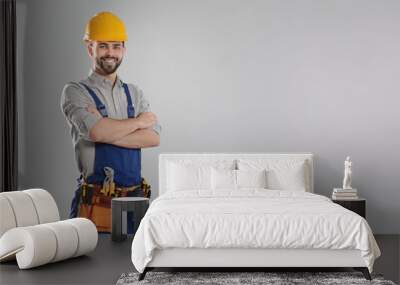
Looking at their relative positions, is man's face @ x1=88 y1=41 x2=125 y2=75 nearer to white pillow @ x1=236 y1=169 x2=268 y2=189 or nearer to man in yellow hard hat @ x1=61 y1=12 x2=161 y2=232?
man in yellow hard hat @ x1=61 y1=12 x2=161 y2=232

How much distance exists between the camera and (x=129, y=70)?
301 inches

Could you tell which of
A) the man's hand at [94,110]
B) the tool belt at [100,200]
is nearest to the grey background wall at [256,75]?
the tool belt at [100,200]

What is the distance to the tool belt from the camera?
296 inches

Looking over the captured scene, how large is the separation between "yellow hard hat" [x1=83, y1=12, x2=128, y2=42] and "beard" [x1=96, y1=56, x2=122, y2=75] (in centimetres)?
23

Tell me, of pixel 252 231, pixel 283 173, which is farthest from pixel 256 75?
pixel 252 231

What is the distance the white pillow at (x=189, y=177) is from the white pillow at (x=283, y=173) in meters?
0.44

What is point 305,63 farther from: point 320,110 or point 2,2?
point 2,2

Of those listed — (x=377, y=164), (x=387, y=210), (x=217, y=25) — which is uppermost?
(x=217, y=25)

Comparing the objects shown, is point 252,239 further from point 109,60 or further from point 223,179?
point 109,60

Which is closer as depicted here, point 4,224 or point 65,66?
point 4,224

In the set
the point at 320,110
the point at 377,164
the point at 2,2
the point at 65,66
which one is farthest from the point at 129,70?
the point at 377,164

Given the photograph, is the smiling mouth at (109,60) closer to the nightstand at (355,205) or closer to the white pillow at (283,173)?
the white pillow at (283,173)

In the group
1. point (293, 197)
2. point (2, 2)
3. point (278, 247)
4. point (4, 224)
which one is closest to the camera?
point (278, 247)

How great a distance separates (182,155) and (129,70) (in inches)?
45.1
